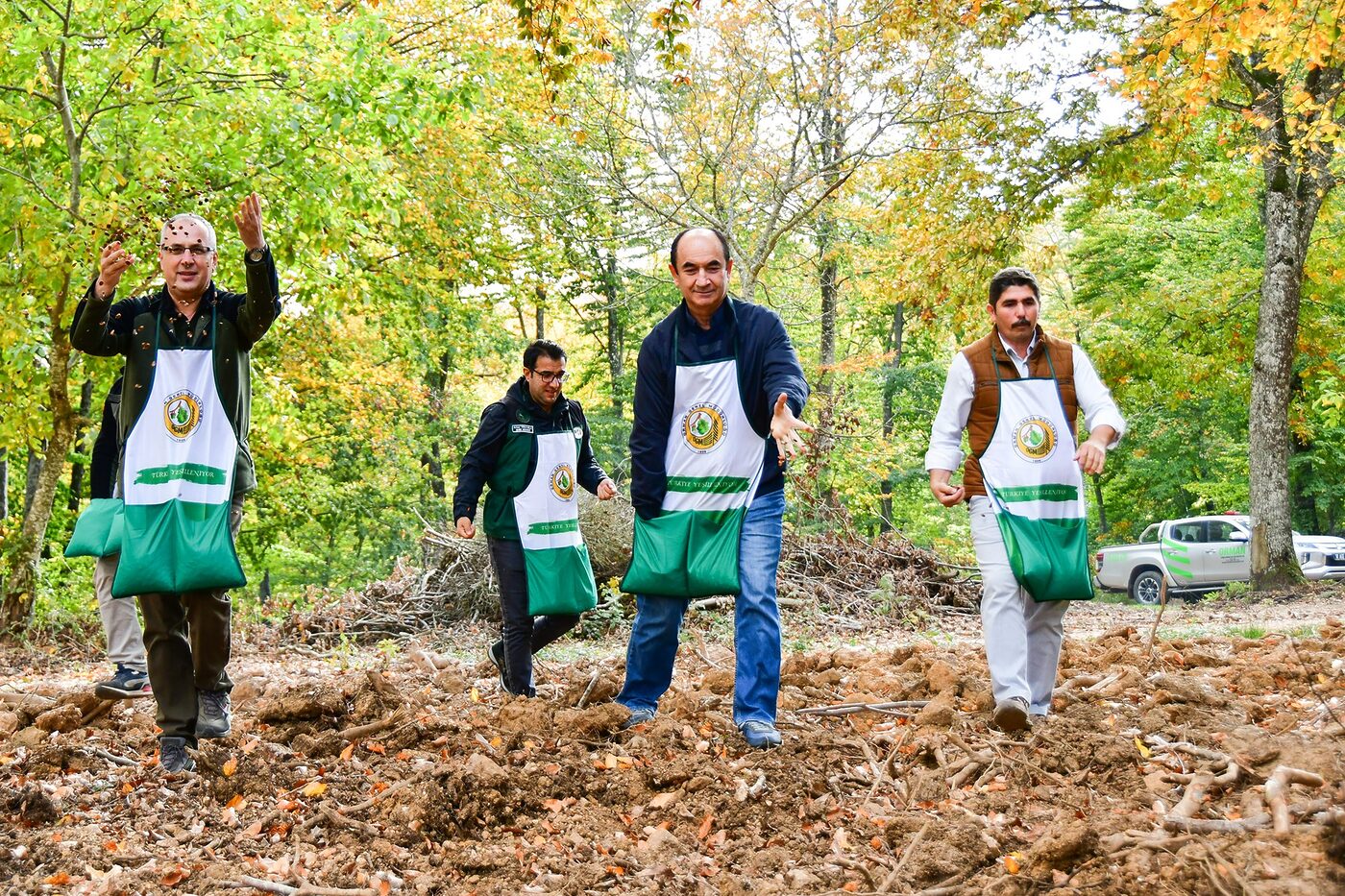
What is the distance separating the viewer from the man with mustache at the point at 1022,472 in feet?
14.9

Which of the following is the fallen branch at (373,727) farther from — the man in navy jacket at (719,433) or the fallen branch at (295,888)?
the fallen branch at (295,888)

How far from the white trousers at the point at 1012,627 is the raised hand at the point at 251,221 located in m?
3.04

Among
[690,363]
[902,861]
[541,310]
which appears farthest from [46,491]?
[541,310]

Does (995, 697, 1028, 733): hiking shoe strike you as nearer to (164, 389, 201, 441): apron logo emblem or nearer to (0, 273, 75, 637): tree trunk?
(164, 389, 201, 441): apron logo emblem

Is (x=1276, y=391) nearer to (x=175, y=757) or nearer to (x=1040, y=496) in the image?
(x=1040, y=496)

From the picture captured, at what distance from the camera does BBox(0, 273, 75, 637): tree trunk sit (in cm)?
1045

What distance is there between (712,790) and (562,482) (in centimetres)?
225

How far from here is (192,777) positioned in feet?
14.2

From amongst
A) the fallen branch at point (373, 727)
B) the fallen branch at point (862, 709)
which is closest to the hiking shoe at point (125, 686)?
the fallen branch at point (373, 727)

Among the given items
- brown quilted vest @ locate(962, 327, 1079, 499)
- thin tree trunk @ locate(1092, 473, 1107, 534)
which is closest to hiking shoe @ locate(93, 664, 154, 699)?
brown quilted vest @ locate(962, 327, 1079, 499)

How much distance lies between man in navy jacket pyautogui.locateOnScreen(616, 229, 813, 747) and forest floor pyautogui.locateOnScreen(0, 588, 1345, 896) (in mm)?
379

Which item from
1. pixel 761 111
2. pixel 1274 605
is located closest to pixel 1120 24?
pixel 761 111

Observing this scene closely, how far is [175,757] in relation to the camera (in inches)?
173

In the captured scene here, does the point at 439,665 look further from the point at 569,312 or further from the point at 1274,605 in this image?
the point at 569,312
